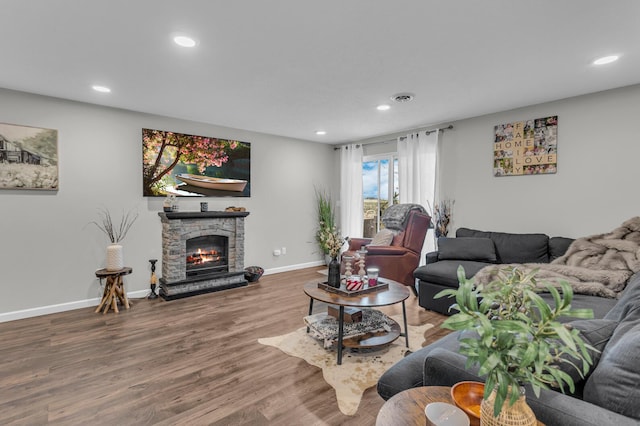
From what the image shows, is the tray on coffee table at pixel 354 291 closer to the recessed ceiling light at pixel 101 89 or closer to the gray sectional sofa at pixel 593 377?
the gray sectional sofa at pixel 593 377

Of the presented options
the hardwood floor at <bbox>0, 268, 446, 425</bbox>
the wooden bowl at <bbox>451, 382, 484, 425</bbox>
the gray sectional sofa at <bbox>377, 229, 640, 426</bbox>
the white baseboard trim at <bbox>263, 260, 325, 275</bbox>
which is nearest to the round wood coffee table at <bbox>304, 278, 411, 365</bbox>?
the hardwood floor at <bbox>0, 268, 446, 425</bbox>

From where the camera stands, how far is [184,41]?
7.73 feet

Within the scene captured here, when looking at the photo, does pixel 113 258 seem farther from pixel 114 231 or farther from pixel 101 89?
pixel 101 89

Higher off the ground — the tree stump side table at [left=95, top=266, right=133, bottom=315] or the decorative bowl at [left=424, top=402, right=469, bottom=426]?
the decorative bowl at [left=424, top=402, right=469, bottom=426]

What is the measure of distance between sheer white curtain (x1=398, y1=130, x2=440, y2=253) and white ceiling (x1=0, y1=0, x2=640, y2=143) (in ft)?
3.03

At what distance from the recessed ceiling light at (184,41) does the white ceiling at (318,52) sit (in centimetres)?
5

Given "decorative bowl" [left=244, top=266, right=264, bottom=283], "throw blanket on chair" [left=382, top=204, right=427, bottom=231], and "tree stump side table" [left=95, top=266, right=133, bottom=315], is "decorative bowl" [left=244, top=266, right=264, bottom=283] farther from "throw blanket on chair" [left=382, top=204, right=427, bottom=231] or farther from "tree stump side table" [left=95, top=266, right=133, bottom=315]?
"throw blanket on chair" [left=382, top=204, right=427, bottom=231]

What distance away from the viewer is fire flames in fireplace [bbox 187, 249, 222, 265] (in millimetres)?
4605

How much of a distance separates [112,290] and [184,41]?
115 inches

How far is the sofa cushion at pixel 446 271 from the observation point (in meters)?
3.41

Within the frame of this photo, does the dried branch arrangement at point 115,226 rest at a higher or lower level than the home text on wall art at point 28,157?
lower

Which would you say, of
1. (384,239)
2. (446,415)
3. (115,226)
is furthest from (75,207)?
(446,415)

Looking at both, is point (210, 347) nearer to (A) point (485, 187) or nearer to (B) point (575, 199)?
(A) point (485, 187)

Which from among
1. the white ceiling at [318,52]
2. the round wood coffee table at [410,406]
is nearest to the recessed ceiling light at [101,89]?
the white ceiling at [318,52]
